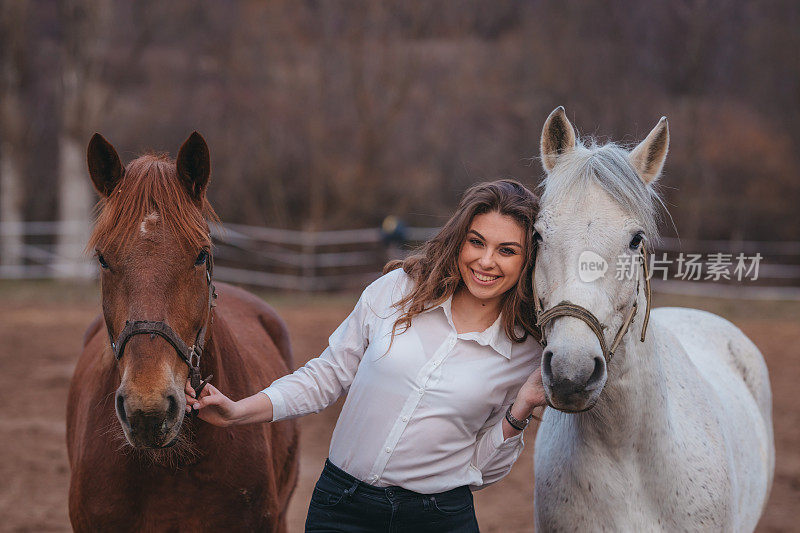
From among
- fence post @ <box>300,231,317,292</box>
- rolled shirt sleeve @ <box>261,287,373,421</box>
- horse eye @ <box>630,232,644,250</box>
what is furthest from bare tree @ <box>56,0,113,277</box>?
horse eye @ <box>630,232,644,250</box>

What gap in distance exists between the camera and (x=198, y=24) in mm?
17234

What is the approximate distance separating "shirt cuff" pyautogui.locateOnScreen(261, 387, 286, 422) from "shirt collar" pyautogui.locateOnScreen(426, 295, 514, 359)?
1.73ft

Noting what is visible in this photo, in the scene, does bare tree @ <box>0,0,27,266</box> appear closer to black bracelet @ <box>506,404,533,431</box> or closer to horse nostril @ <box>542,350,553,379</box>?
black bracelet @ <box>506,404,533,431</box>

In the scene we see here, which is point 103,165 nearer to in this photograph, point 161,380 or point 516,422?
point 161,380

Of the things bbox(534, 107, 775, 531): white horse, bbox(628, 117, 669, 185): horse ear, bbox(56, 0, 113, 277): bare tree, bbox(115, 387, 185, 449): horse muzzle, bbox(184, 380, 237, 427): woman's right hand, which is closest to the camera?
bbox(115, 387, 185, 449): horse muzzle

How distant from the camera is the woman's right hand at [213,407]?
6.77 ft

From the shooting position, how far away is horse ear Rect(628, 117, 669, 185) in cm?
230

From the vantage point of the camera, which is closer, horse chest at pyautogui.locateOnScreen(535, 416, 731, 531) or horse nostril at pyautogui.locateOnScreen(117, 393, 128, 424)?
horse nostril at pyautogui.locateOnScreen(117, 393, 128, 424)

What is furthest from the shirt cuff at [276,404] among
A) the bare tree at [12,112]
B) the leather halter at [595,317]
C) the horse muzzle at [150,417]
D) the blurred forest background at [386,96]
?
the bare tree at [12,112]

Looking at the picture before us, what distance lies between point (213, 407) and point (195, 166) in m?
0.72

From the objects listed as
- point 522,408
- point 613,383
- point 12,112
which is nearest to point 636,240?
point 613,383

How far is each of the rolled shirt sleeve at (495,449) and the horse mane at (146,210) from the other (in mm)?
→ 1017

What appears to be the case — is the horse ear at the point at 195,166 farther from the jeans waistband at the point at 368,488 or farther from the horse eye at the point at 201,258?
the jeans waistband at the point at 368,488

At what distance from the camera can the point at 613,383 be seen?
2.22m
